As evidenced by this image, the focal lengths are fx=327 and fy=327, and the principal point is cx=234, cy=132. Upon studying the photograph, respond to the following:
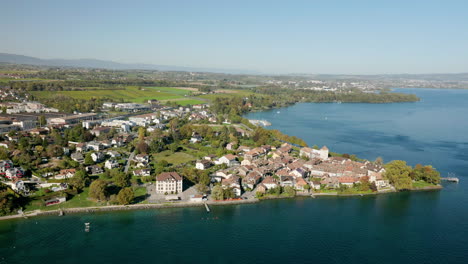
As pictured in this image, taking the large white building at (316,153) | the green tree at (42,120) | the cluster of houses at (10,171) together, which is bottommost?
the cluster of houses at (10,171)

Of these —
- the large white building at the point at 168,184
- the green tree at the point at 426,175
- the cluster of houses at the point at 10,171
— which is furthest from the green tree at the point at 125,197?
the green tree at the point at 426,175

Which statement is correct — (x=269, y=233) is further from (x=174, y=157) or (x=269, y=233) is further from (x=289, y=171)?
(x=174, y=157)

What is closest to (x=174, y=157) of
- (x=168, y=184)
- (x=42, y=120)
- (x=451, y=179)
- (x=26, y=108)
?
(x=168, y=184)

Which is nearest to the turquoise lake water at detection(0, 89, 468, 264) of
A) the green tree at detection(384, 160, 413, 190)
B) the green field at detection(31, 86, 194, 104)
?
the green tree at detection(384, 160, 413, 190)

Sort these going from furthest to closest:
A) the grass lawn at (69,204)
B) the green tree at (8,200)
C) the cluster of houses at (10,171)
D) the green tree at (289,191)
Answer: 1. the cluster of houses at (10,171)
2. the green tree at (289,191)
3. the grass lawn at (69,204)
4. the green tree at (8,200)

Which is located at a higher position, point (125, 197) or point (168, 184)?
point (168, 184)

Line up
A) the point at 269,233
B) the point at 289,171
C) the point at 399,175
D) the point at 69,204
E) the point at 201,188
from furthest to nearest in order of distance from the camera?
the point at 289,171
the point at 399,175
the point at 201,188
the point at 69,204
the point at 269,233

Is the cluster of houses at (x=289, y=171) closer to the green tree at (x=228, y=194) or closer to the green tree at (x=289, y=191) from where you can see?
the green tree at (x=228, y=194)

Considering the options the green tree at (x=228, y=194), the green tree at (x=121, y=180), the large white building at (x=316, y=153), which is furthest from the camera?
the large white building at (x=316, y=153)
